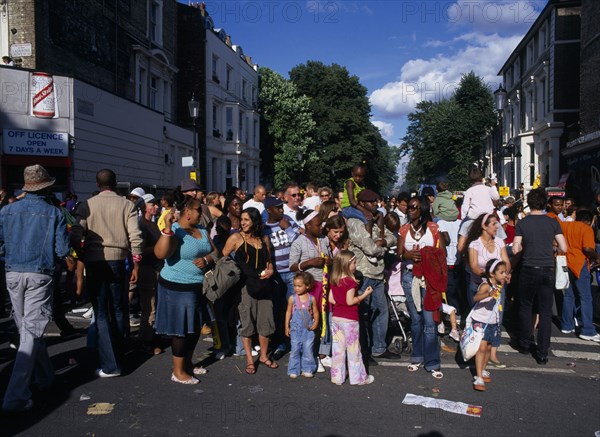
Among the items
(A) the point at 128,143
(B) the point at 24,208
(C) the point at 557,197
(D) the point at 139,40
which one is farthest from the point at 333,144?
(B) the point at 24,208

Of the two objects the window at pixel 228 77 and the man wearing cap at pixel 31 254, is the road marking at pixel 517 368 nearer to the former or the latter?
the man wearing cap at pixel 31 254

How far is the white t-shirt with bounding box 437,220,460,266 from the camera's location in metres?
8.22

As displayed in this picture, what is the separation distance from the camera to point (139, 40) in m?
26.3

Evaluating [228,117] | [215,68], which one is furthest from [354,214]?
[228,117]

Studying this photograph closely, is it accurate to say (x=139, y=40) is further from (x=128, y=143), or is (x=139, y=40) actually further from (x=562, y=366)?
(x=562, y=366)

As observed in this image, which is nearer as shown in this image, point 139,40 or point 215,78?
point 139,40

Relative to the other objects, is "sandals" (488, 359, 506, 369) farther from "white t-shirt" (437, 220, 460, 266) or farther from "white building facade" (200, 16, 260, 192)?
"white building facade" (200, 16, 260, 192)

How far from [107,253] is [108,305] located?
0.54m

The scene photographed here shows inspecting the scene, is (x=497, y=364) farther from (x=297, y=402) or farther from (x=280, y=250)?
(x=280, y=250)

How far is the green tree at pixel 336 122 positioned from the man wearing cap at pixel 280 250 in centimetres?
4232

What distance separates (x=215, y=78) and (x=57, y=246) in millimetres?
34012

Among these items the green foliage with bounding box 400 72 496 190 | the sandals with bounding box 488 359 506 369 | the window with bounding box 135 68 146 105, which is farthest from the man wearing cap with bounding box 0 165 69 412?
the green foliage with bounding box 400 72 496 190

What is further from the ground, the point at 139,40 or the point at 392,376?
the point at 139,40

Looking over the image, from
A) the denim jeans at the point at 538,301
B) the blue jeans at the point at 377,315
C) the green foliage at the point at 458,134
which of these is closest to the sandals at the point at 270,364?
the blue jeans at the point at 377,315
